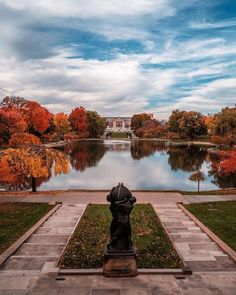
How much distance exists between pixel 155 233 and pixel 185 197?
9.19m

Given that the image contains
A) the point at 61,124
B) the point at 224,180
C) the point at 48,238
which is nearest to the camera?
the point at 48,238

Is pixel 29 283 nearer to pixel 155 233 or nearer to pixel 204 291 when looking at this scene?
pixel 204 291

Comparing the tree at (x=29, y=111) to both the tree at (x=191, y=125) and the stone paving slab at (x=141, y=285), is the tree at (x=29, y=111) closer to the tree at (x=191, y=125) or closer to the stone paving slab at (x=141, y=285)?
the tree at (x=191, y=125)

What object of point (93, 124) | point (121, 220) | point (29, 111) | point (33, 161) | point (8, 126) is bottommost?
point (121, 220)

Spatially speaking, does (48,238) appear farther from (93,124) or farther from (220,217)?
(93,124)

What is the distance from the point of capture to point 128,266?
988 cm

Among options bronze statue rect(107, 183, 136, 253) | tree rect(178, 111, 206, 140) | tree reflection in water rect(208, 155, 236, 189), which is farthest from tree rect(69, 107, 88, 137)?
bronze statue rect(107, 183, 136, 253)

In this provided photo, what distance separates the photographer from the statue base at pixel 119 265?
9812mm

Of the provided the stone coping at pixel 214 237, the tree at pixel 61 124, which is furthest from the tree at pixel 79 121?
the stone coping at pixel 214 237

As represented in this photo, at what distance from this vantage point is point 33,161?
23.3 metres

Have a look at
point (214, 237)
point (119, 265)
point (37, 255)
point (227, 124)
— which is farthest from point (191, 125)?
point (119, 265)

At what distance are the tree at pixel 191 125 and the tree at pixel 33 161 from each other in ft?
284

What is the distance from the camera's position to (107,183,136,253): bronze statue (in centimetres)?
1005

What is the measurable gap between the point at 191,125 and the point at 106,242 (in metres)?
97.8
